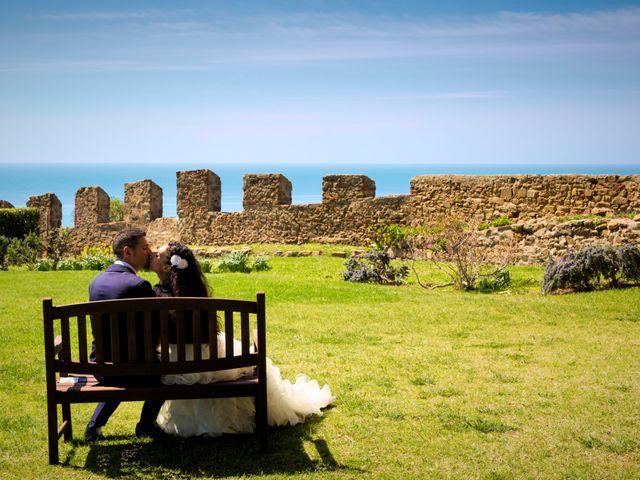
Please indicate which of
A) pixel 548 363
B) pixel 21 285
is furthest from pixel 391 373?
pixel 21 285

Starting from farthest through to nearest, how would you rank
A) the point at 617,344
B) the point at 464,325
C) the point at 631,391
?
the point at 464,325
the point at 617,344
the point at 631,391

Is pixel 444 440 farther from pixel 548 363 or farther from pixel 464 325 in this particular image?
pixel 464 325

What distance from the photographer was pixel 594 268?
38.9ft

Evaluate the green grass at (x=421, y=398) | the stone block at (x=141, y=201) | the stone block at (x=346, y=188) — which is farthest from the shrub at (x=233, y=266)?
the stone block at (x=141, y=201)

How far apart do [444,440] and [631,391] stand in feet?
Result: 6.98


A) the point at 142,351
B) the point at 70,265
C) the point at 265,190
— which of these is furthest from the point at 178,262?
the point at 265,190

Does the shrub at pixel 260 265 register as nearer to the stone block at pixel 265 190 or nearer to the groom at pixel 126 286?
the stone block at pixel 265 190

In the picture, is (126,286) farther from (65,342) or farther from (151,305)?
(65,342)

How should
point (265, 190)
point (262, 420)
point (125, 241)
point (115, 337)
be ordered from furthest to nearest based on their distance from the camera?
point (265, 190), point (125, 241), point (262, 420), point (115, 337)

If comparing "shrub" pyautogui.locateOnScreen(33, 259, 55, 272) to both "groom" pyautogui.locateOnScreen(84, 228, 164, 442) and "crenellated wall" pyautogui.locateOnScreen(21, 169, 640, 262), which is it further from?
"groom" pyautogui.locateOnScreen(84, 228, 164, 442)

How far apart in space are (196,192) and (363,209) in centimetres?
563

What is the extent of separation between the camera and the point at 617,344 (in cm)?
849

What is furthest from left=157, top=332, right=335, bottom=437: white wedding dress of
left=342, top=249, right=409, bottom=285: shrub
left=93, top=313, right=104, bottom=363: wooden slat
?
left=342, top=249, right=409, bottom=285: shrub

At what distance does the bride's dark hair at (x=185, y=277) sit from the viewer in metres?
5.51
